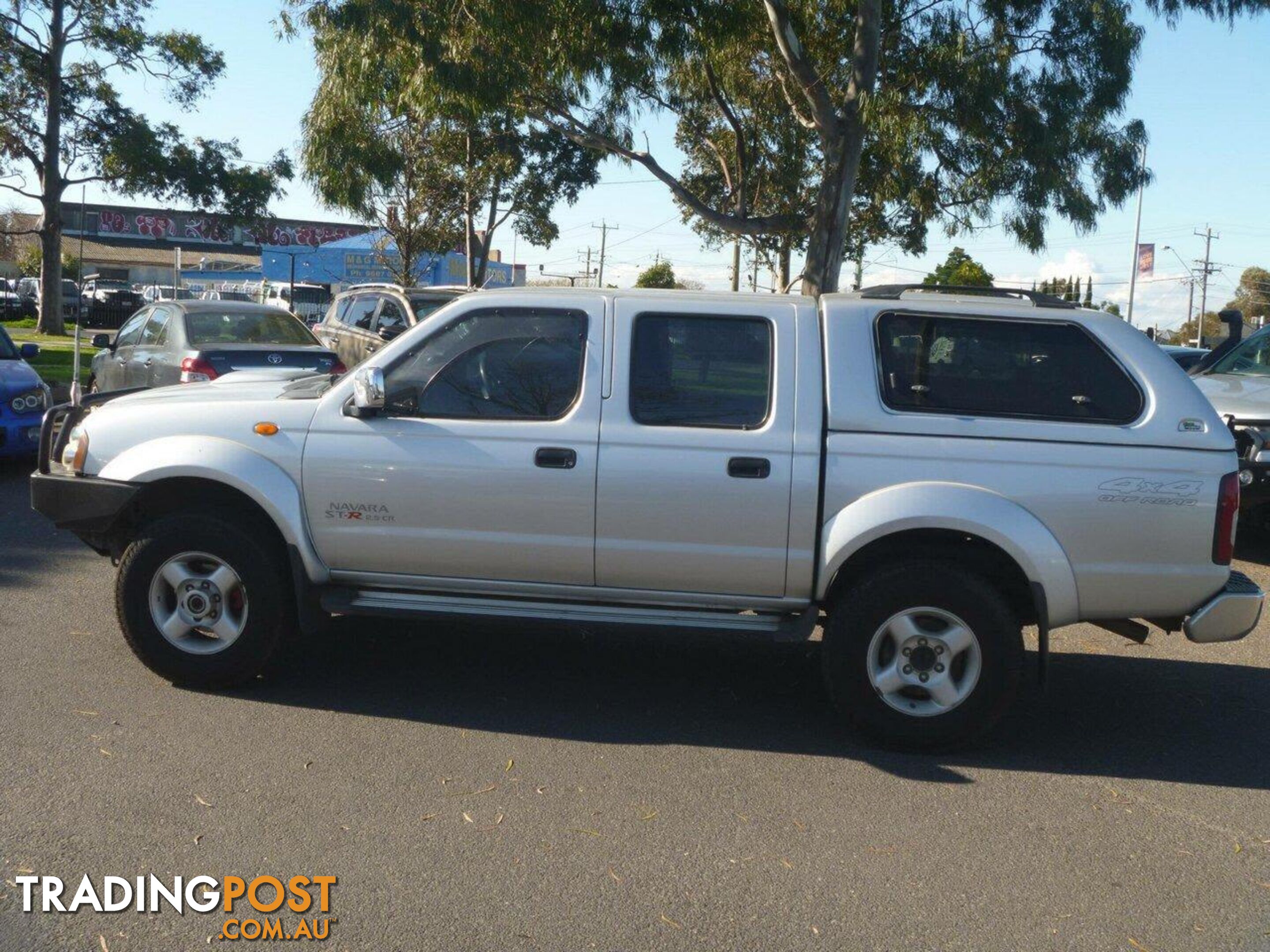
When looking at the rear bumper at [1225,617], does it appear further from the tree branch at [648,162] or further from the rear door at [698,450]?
the tree branch at [648,162]

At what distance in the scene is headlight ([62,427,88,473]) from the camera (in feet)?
19.2

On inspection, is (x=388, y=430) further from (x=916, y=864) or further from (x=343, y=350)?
(x=343, y=350)

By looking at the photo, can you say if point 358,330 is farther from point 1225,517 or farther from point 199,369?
point 1225,517

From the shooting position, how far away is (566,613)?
5.43 metres

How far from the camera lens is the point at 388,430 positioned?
18.2 feet

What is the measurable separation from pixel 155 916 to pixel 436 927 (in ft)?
2.75

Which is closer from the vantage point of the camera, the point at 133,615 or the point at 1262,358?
the point at 133,615

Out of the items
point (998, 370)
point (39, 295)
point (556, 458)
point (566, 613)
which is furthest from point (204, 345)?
point (39, 295)

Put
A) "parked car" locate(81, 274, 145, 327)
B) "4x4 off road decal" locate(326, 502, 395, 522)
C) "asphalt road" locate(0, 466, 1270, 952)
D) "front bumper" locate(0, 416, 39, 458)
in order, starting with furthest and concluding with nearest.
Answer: "parked car" locate(81, 274, 145, 327)
"front bumper" locate(0, 416, 39, 458)
"4x4 off road decal" locate(326, 502, 395, 522)
"asphalt road" locate(0, 466, 1270, 952)

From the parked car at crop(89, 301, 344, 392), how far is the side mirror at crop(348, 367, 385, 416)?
20.6 ft

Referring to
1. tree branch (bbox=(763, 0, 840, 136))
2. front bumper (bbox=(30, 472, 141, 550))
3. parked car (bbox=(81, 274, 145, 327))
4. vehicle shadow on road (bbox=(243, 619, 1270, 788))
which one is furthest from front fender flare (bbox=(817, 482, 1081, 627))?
parked car (bbox=(81, 274, 145, 327))

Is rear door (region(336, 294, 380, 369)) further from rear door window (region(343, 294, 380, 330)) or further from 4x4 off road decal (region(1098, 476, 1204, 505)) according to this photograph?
4x4 off road decal (region(1098, 476, 1204, 505))

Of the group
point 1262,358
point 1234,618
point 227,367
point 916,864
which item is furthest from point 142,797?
point 1262,358

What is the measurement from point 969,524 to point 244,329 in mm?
9533
